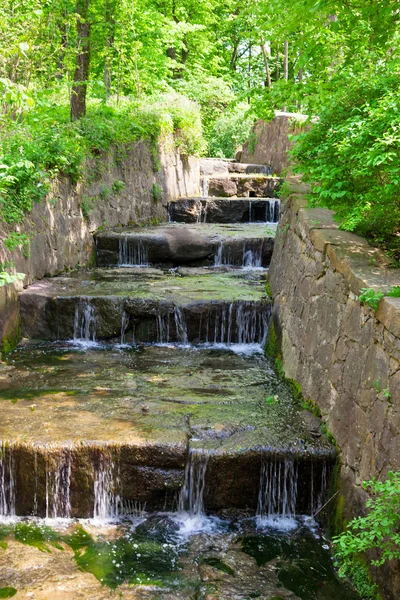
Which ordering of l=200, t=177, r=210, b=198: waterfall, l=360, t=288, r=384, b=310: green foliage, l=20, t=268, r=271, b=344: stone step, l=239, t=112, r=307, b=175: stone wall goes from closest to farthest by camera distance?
l=360, t=288, r=384, b=310: green foliage → l=20, t=268, r=271, b=344: stone step → l=200, t=177, r=210, b=198: waterfall → l=239, t=112, r=307, b=175: stone wall

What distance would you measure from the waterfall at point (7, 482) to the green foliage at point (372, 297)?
281 centimetres

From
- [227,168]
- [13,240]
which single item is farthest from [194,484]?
[227,168]

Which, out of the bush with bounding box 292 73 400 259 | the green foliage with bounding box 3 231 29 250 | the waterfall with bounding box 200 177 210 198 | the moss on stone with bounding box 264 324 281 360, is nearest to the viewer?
the bush with bounding box 292 73 400 259

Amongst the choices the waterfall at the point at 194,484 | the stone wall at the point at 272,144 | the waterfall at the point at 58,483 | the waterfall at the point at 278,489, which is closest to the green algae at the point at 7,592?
the waterfall at the point at 58,483

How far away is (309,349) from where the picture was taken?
5.61 m

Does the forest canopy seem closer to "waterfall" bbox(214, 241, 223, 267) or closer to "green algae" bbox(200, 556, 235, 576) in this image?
"waterfall" bbox(214, 241, 223, 267)

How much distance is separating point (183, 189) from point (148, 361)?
832cm

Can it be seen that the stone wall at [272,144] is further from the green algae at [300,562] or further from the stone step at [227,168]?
the green algae at [300,562]

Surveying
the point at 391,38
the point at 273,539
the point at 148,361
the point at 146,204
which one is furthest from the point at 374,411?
the point at 146,204

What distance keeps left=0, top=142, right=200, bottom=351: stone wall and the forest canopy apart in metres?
0.38

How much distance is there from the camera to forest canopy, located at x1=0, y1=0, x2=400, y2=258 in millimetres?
4926

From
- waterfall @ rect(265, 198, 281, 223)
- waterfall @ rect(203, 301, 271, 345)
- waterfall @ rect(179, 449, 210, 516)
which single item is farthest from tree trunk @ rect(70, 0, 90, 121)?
waterfall @ rect(179, 449, 210, 516)

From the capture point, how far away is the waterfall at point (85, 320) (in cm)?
766

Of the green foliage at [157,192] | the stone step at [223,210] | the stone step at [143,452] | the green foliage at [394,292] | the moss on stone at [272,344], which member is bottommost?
the stone step at [143,452]
